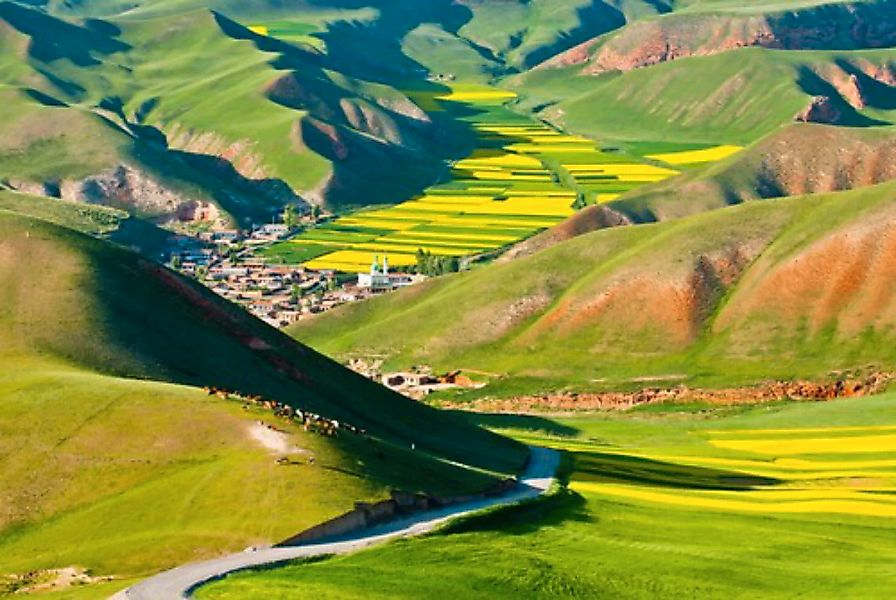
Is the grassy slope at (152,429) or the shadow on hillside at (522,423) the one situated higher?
the grassy slope at (152,429)

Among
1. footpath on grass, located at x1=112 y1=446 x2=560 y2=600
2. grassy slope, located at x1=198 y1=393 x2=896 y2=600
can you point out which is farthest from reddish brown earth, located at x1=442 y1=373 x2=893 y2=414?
footpath on grass, located at x1=112 y1=446 x2=560 y2=600

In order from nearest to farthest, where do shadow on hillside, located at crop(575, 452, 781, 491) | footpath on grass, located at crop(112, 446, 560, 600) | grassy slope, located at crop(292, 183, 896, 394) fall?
footpath on grass, located at crop(112, 446, 560, 600) < shadow on hillside, located at crop(575, 452, 781, 491) < grassy slope, located at crop(292, 183, 896, 394)

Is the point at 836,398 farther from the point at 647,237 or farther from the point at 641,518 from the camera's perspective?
the point at 641,518

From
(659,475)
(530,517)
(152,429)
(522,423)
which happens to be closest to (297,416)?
(152,429)

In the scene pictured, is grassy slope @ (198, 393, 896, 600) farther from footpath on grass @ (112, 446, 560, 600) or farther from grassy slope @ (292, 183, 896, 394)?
grassy slope @ (292, 183, 896, 394)

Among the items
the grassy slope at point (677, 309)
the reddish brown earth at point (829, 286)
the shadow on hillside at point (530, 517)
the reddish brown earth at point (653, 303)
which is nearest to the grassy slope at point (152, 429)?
the shadow on hillside at point (530, 517)

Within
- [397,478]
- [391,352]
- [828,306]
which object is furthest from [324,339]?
[397,478]

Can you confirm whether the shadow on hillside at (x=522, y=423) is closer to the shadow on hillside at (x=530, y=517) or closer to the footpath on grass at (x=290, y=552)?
the shadow on hillside at (x=530, y=517)
